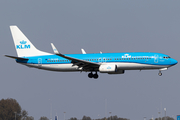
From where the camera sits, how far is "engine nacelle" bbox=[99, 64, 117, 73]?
247ft

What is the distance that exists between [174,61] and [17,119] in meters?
63.5

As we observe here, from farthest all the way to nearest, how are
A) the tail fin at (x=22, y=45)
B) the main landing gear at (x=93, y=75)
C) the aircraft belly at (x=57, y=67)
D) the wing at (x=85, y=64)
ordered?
the tail fin at (x=22, y=45) < the main landing gear at (x=93, y=75) < the aircraft belly at (x=57, y=67) < the wing at (x=85, y=64)

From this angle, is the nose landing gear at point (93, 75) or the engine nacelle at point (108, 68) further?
the nose landing gear at point (93, 75)

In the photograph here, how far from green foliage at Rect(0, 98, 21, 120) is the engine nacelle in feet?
165

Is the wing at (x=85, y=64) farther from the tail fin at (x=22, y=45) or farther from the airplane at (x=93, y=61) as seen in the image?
the tail fin at (x=22, y=45)

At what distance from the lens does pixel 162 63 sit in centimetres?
7525

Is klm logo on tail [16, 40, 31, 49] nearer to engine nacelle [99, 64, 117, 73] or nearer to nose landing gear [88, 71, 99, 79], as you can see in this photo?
nose landing gear [88, 71, 99, 79]

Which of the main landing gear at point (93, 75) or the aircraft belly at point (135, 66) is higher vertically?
the aircraft belly at point (135, 66)

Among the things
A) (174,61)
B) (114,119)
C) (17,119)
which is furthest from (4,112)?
(174,61)

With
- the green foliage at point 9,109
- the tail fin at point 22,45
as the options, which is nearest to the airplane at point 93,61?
the tail fin at point 22,45

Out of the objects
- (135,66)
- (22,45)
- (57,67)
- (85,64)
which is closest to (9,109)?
(22,45)

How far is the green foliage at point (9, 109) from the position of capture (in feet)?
396

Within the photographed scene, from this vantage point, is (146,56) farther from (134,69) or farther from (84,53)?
(84,53)

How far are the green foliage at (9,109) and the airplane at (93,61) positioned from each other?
1532 inches
